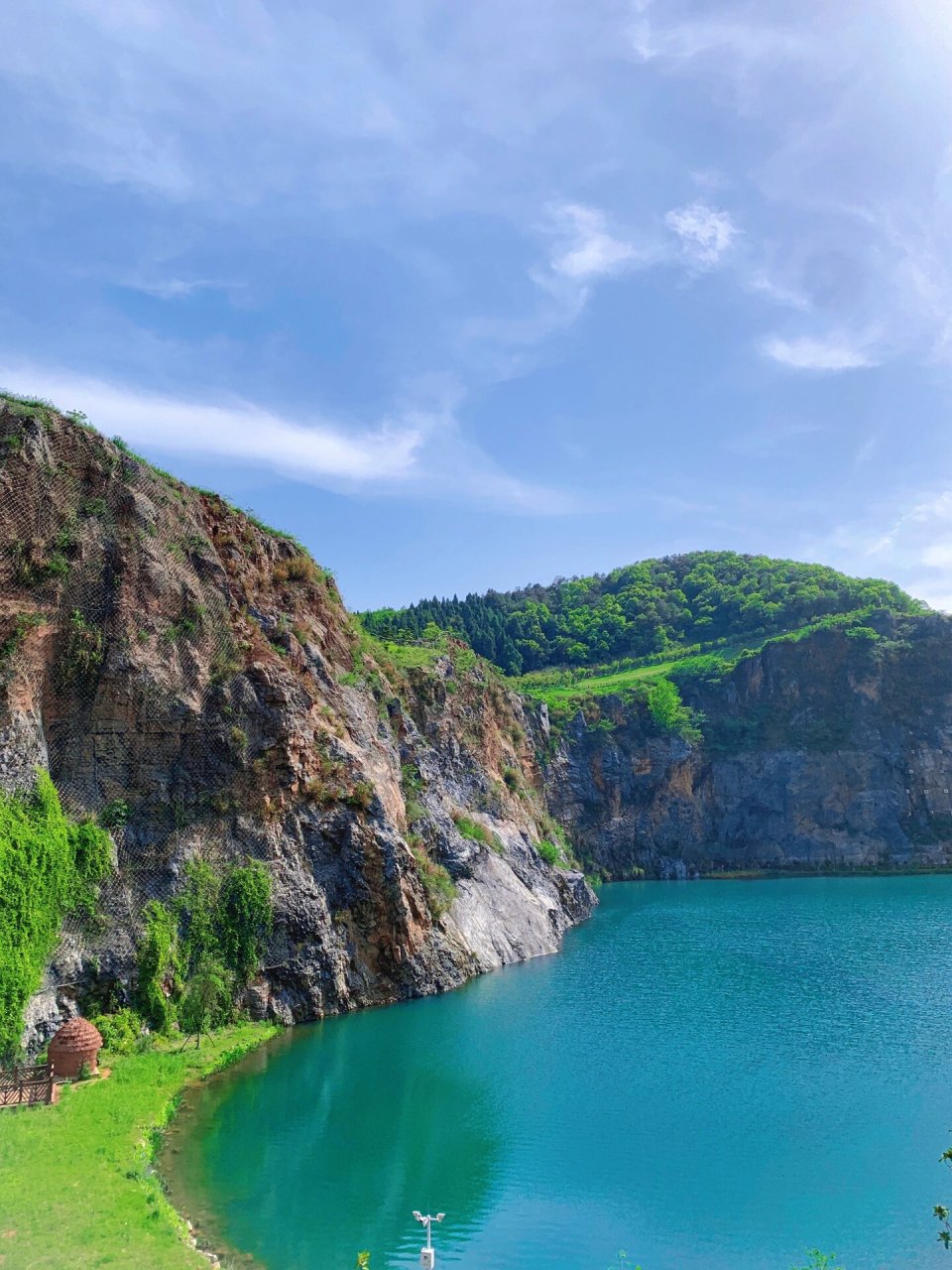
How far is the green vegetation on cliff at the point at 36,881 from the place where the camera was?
85.3 feet

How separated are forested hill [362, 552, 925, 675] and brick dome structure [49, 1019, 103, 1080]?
318ft

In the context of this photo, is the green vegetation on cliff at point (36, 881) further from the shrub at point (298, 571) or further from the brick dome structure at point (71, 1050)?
the shrub at point (298, 571)

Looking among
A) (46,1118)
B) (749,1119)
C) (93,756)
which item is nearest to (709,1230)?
(749,1119)

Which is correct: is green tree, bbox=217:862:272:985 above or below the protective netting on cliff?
below

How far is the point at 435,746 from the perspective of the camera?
2405 inches

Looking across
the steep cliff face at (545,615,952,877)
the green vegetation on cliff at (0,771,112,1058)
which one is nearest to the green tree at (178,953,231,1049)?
the green vegetation on cliff at (0,771,112,1058)

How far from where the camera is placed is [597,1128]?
24.4 m

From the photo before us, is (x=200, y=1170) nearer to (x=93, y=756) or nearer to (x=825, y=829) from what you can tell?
(x=93, y=756)

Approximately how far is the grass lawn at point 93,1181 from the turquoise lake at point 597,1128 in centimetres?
117

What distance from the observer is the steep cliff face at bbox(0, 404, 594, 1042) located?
3222 centimetres

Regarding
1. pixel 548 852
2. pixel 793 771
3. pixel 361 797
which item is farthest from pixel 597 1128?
pixel 793 771

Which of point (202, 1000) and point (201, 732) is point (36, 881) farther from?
point (201, 732)

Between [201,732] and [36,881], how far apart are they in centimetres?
992

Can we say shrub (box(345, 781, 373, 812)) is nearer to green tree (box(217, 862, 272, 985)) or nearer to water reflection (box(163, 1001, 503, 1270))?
green tree (box(217, 862, 272, 985))
